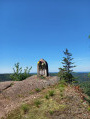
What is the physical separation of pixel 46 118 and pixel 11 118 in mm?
1626

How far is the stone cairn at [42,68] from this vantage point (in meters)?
12.3

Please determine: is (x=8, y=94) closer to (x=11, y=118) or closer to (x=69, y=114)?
(x=11, y=118)

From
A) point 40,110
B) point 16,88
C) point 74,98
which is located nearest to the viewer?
point 40,110

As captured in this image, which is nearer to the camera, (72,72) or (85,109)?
(85,109)

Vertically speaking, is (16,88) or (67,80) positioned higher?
(67,80)

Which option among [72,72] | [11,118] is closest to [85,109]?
[11,118]

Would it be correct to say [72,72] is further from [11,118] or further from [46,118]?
[11,118]

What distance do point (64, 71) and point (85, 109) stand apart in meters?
5.26

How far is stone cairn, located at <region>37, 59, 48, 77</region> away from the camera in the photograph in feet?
40.3

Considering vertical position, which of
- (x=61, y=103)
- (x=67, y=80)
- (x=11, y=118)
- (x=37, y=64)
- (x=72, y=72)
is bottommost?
(x=11, y=118)

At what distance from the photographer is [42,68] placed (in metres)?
12.6

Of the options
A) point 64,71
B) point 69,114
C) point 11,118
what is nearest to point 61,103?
point 69,114

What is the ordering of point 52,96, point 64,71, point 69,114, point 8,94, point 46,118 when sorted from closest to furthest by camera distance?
1. point 46,118
2. point 69,114
3. point 52,96
4. point 8,94
5. point 64,71

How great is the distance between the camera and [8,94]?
7617 millimetres
